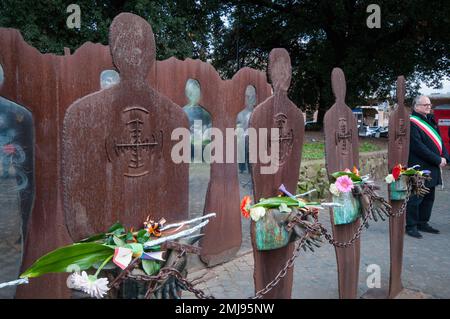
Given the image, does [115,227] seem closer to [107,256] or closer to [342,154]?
[107,256]

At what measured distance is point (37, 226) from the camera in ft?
9.61

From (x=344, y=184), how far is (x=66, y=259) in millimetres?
1781

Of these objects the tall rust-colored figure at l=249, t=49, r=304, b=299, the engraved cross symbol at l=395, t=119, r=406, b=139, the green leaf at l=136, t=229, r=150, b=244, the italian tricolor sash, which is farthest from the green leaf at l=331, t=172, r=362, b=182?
the italian tricolor sash

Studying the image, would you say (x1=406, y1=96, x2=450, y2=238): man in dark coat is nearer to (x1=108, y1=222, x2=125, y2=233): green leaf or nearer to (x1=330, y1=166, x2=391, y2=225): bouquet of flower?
(x1=330, y1=166, x2=391, y2=225): bouquet of flower

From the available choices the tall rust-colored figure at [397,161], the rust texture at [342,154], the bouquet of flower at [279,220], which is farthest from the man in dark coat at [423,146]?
the bouquet of flower at [279,220]

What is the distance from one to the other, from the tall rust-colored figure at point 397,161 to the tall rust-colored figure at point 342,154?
0.63 m

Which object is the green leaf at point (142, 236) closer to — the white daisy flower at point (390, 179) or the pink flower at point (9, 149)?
the pink flower at point (9, 149)

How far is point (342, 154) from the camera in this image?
2.91 meters

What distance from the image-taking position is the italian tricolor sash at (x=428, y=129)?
5.24 meters

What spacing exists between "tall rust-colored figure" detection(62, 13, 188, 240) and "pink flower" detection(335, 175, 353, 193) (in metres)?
1.22

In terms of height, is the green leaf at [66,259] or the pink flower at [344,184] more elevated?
the pink flower at [344,184]

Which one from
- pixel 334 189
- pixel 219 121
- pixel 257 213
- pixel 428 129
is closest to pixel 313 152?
pixel 428 129
